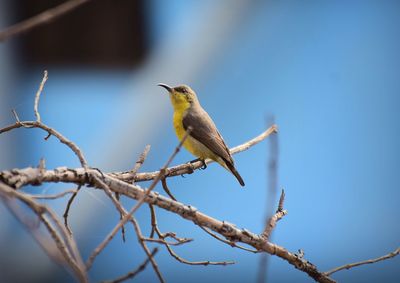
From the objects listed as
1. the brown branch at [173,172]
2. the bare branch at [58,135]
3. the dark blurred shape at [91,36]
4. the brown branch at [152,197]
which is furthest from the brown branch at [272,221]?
the dark blurred shape at [91,36]

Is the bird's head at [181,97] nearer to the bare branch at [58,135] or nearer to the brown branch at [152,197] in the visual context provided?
the bare branch at [58,135]

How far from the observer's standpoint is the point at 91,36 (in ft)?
16.3

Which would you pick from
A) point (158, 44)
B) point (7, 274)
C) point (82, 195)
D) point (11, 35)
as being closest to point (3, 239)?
point (7, 274)

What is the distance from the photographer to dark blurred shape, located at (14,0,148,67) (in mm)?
4828

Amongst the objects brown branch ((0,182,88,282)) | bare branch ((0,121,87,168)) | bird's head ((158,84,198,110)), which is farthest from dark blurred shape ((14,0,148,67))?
brown branch ((0,182,88,282))

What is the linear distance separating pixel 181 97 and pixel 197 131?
1.04ft

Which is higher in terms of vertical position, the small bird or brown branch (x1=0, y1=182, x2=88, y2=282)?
the small bird

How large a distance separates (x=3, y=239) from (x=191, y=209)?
3345mm

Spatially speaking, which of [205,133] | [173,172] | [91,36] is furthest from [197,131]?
[91,36]

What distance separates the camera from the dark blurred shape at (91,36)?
4828 millimetres

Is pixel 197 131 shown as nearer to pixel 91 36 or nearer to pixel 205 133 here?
pixel 205 133

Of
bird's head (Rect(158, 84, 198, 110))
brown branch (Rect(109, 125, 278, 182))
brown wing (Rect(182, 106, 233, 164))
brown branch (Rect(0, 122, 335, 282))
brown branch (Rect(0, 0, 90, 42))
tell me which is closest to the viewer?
brown branch (Rect(0, 0, 90, 42))

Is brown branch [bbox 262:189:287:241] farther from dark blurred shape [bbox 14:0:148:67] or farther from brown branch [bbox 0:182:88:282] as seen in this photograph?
dark blurred shape [bbox 14:0:148:67]

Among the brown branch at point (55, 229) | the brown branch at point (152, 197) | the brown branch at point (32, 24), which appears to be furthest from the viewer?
the brown branch at point (152, 197)
